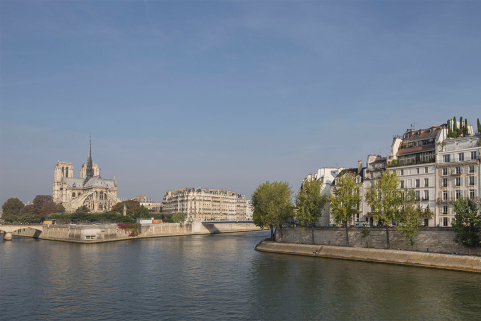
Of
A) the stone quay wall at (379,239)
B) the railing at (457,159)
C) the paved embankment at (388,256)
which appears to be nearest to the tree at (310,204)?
the stone quay wall at (379,239)

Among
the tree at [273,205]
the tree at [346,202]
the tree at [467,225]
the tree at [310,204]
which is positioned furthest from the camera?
the tree at [273,205]

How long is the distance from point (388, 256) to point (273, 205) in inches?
991

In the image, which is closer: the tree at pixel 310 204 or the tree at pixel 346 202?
the tree at pixel 346 202

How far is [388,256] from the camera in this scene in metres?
52.6

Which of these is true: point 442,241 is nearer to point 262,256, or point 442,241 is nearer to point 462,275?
point 462,275

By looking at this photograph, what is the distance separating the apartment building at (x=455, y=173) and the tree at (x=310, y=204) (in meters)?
17.9

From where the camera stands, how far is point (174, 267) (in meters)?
52.4

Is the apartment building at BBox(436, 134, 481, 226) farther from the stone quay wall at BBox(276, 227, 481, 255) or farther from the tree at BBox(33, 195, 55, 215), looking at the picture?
the tree at BBox(33, 195, 55, 215)

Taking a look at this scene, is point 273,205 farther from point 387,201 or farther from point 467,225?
point 467,225

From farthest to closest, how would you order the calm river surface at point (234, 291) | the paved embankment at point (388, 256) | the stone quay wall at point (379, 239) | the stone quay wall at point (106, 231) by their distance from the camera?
1. the stone quay wall at point (106, 231)
2. the stone quay wall at point (379, 239)
3. the paved embankment at point (388, 256)
4. the calm river surface at point (234, 291)

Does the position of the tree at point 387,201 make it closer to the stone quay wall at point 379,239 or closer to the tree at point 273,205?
the stone quay wall at point 379,239

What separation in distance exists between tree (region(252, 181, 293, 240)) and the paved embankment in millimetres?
5238

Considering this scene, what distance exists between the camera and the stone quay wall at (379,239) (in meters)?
50.3

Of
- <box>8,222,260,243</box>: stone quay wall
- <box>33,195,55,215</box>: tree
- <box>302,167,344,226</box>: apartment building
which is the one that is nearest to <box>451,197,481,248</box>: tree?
<box>302,167,344,226</box>: apartment building
